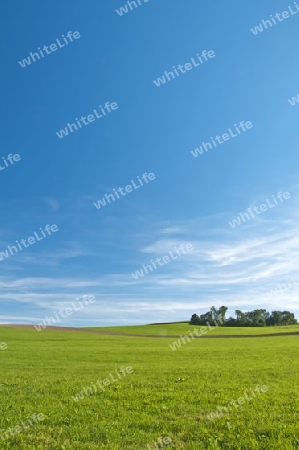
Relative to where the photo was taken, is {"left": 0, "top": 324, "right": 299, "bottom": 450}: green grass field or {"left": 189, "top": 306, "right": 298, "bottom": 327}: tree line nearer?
{"left": 0, "top": 324, "right": 299, "bottom": 450}: green grass field

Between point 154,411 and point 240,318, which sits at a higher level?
point 154,411

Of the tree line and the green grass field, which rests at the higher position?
the green grass field

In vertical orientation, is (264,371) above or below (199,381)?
below

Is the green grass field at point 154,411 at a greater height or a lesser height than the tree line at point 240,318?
greater

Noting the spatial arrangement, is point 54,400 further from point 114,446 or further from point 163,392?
point 114,446

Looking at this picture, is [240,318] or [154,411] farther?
[240,318]

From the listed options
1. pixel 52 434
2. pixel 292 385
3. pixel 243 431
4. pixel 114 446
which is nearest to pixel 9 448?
pixel 52 434

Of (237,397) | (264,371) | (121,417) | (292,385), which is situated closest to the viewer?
(121,417)

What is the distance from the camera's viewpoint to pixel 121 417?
11.2 m

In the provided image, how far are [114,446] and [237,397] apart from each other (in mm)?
6290

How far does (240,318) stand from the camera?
13988cm

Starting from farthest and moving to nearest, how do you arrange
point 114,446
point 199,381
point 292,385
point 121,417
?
point 199,381
point 292,385
point 121,417
point 114,446

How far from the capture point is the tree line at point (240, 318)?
13875cm

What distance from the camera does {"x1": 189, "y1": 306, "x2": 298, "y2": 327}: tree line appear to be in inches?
5463
